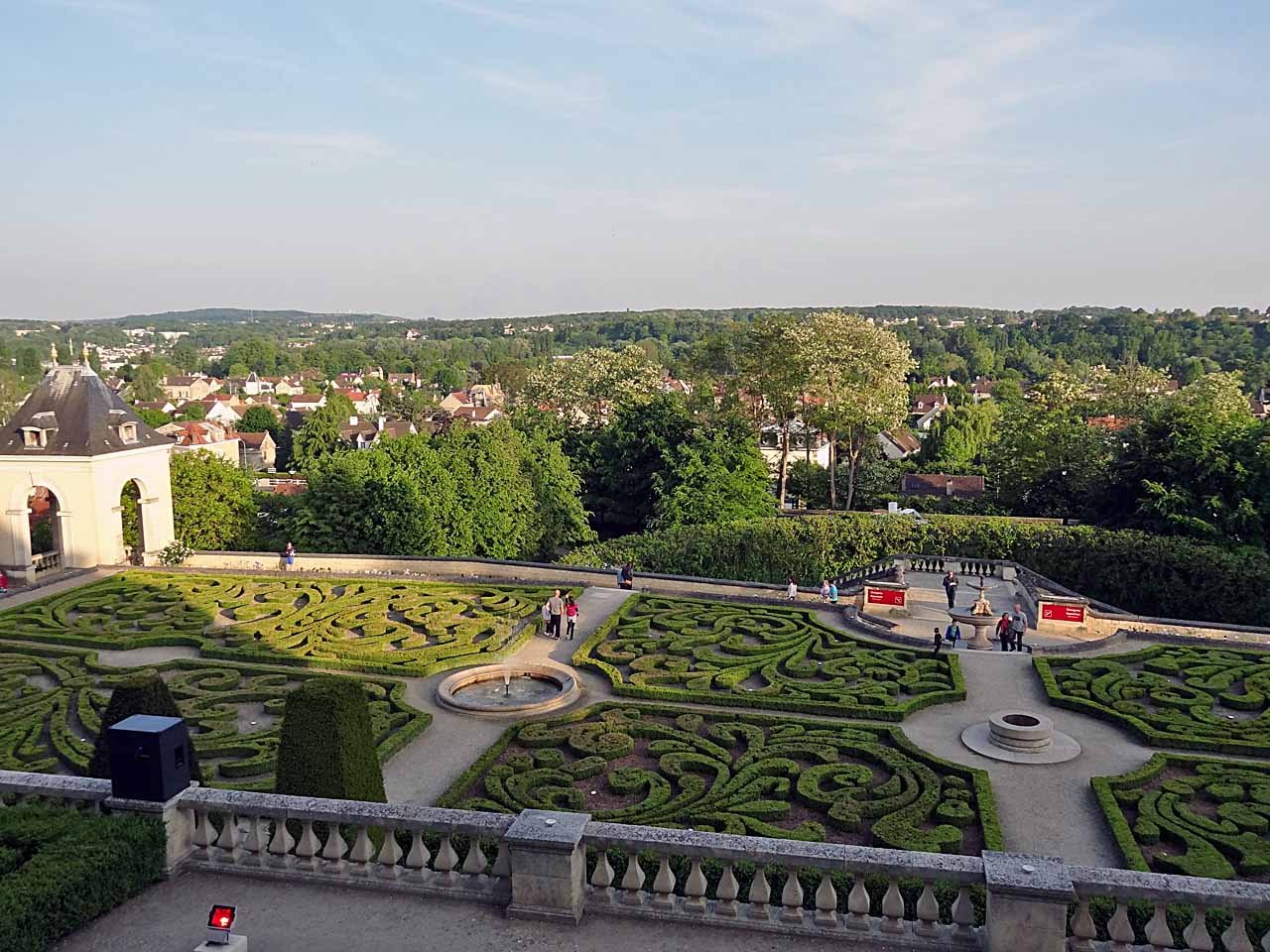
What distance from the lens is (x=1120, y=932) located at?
10320mm

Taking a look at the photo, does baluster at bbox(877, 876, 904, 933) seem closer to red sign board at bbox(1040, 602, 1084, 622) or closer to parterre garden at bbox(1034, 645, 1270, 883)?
parterre garden at bbox(1034, 645, 1270, 883)

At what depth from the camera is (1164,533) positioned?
4419 cm

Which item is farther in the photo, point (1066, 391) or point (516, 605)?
point (1066, 391)

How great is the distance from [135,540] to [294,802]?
3282 centimetres

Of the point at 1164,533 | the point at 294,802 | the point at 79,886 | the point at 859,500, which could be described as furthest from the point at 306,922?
the point at 859,500

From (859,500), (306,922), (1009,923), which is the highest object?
(1009,923)

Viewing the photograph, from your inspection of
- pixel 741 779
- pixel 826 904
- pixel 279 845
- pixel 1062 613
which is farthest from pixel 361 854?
pixel 1062 613

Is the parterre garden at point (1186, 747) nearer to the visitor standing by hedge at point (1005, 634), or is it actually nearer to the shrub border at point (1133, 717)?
the shrub border at point (1133, 717)

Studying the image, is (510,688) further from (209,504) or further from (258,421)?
(258,421)

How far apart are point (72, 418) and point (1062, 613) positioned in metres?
35.6

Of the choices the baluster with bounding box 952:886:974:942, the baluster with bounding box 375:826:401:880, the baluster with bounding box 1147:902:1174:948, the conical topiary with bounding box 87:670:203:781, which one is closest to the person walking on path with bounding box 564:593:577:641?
the conical topiary with bounding box 87:670:203:781

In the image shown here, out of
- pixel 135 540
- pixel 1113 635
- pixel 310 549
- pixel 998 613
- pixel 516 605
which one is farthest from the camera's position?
pixel 310 549

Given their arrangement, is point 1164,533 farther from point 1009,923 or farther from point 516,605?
point 1009,923

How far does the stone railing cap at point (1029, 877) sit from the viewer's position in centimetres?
988
